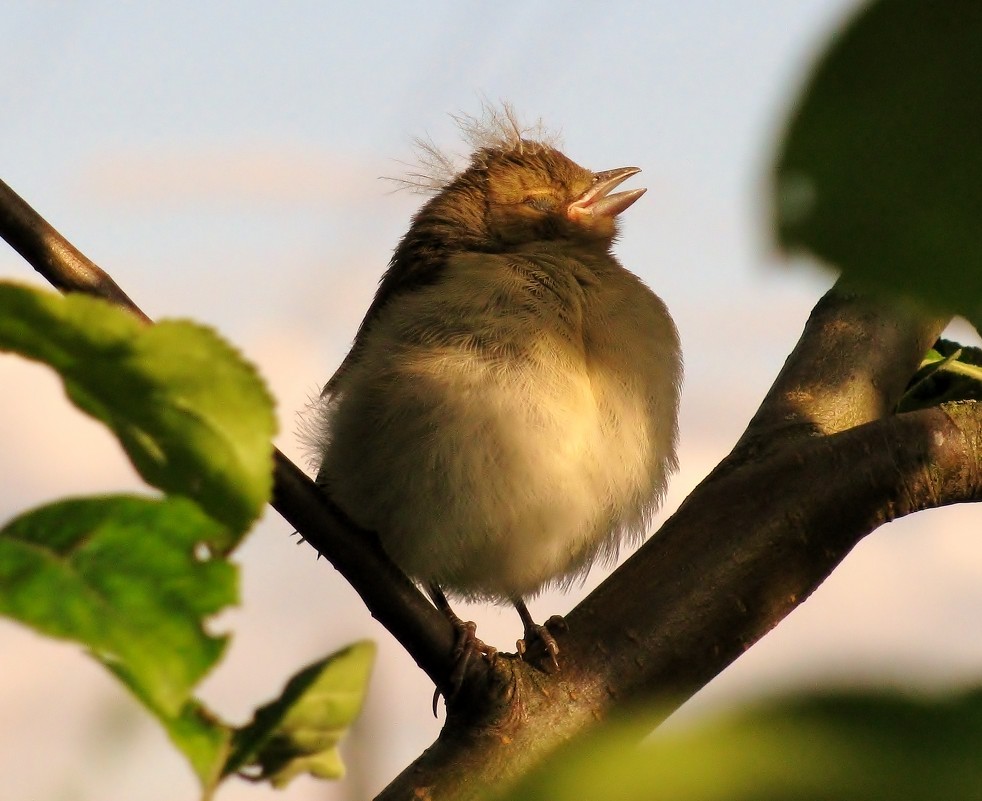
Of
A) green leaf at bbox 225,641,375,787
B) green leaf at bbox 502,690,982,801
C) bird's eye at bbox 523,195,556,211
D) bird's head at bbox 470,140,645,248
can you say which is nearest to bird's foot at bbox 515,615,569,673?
green leaf at bbox 225,641,375,787

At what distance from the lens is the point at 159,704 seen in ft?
2.34

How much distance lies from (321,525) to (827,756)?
192 centimetres

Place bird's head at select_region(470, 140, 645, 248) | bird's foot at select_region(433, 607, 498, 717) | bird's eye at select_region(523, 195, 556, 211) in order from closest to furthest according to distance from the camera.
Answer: bird's foot at select_region(433, 607, 498, 717)
bird's head at select_region(470, 140, 645, 248)
bird's eye at select_region(523, 195, 556, 211)

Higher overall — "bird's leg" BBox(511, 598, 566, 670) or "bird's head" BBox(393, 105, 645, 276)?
"bird's head" BBox(393, 105, 645, 276)

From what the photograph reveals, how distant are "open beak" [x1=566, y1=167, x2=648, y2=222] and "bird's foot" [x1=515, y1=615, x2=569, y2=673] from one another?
85.1 inches

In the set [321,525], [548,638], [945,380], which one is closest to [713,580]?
[548,638]

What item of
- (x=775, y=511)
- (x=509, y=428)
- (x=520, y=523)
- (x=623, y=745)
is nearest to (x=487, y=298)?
(x=509, y=428)

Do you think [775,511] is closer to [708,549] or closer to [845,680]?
[708,549]

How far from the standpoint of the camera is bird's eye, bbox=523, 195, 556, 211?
518 cm

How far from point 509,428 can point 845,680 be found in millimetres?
3520

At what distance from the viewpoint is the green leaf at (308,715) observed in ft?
3.18

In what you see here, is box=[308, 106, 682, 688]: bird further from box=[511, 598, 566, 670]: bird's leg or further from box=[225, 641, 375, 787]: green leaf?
box=[225, 641, 375, 787]: green leaf

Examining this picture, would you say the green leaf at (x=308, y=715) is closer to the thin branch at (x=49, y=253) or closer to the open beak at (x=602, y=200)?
the thin branch at (x=49, y=253)

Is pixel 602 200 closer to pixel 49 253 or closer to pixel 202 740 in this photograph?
pixel 49 253
